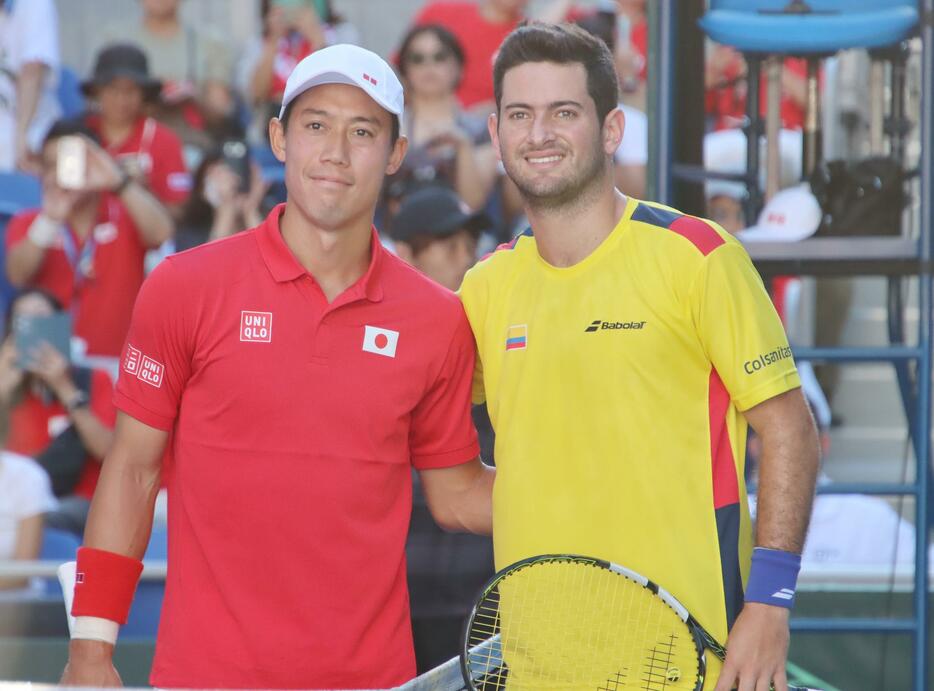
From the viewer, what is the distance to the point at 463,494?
123 inches

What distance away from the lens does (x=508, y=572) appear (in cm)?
244

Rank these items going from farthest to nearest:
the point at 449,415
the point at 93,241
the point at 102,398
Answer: the point at 93,241 < the point at 102,398 < the point at 449,415

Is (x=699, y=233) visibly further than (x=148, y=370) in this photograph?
No

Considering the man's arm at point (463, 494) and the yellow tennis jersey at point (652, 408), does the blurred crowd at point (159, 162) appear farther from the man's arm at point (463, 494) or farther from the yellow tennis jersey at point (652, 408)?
the yellow tennis jersey at point (652, 408)

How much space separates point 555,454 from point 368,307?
0.53 m

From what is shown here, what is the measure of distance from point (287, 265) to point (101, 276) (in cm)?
386

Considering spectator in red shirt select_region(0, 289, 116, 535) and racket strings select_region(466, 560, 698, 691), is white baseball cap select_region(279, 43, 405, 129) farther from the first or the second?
spectator in red shirt select_region(0, 289, 116, 535)

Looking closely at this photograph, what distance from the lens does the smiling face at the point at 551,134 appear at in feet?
8.82

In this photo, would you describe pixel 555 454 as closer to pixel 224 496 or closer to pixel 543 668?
pixel 543 668


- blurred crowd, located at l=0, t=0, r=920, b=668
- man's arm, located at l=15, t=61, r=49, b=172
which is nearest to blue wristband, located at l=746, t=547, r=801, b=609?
blurred crowd, located at l=0, t=0, r=920, b=668

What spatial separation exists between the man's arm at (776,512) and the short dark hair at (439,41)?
452cm

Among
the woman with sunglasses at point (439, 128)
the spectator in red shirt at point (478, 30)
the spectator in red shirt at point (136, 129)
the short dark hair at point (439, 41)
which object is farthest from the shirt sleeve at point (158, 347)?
the spectator in red shirt at point (478, 30)

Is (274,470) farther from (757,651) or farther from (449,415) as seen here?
(757,651)

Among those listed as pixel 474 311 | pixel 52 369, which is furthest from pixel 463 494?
pixel 52 369
